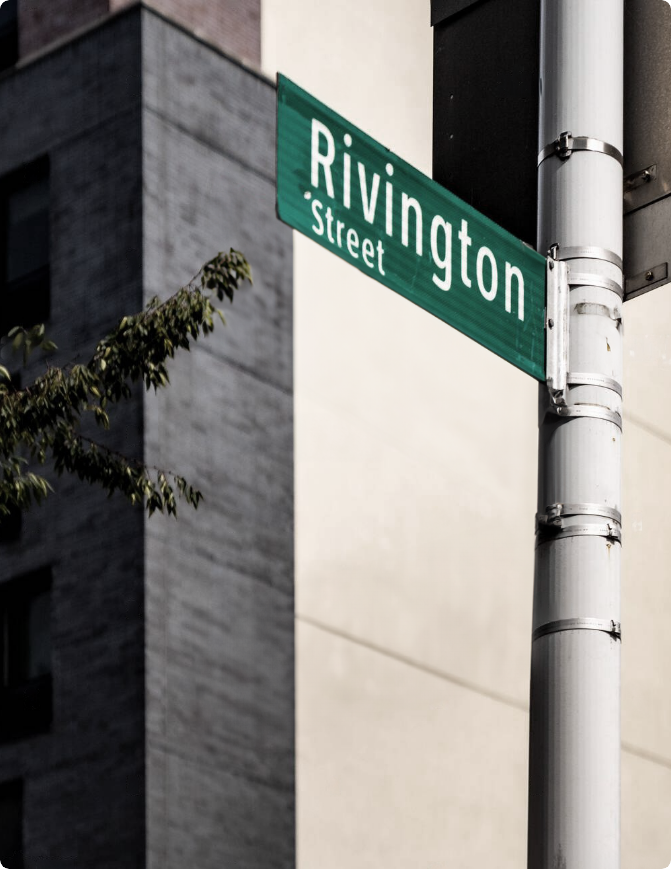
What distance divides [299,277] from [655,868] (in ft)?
33.2

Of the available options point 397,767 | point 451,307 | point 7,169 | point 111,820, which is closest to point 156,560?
point 111,820

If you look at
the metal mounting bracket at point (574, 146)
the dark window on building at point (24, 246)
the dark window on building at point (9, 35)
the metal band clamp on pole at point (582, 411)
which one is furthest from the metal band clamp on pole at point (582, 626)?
the dark window on building at point (9, 35)

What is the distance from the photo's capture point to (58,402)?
33.4ft

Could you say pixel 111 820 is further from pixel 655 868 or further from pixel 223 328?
pixel 655 868

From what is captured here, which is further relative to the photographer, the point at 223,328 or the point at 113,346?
the point at 223,328

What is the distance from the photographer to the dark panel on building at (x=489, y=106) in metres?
6.02

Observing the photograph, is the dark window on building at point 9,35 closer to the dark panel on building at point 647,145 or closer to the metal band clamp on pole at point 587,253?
the dark panel on building at point 647,145

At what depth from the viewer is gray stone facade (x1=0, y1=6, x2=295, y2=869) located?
19.0 meters

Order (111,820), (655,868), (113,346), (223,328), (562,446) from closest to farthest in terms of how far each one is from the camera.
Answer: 1. (562,446)
2. (113,346)
3. (111,820)
4. (223,328)
5. (655,868)

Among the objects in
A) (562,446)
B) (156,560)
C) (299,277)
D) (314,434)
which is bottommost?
(562,446)

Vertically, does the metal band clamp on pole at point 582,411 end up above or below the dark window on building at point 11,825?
below

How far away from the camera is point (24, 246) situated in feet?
71.9

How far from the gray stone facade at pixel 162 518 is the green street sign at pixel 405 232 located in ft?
45.5

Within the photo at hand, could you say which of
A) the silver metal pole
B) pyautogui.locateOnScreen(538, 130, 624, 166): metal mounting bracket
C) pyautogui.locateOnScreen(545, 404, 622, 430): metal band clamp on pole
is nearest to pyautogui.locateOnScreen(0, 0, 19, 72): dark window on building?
the silver metal pole
